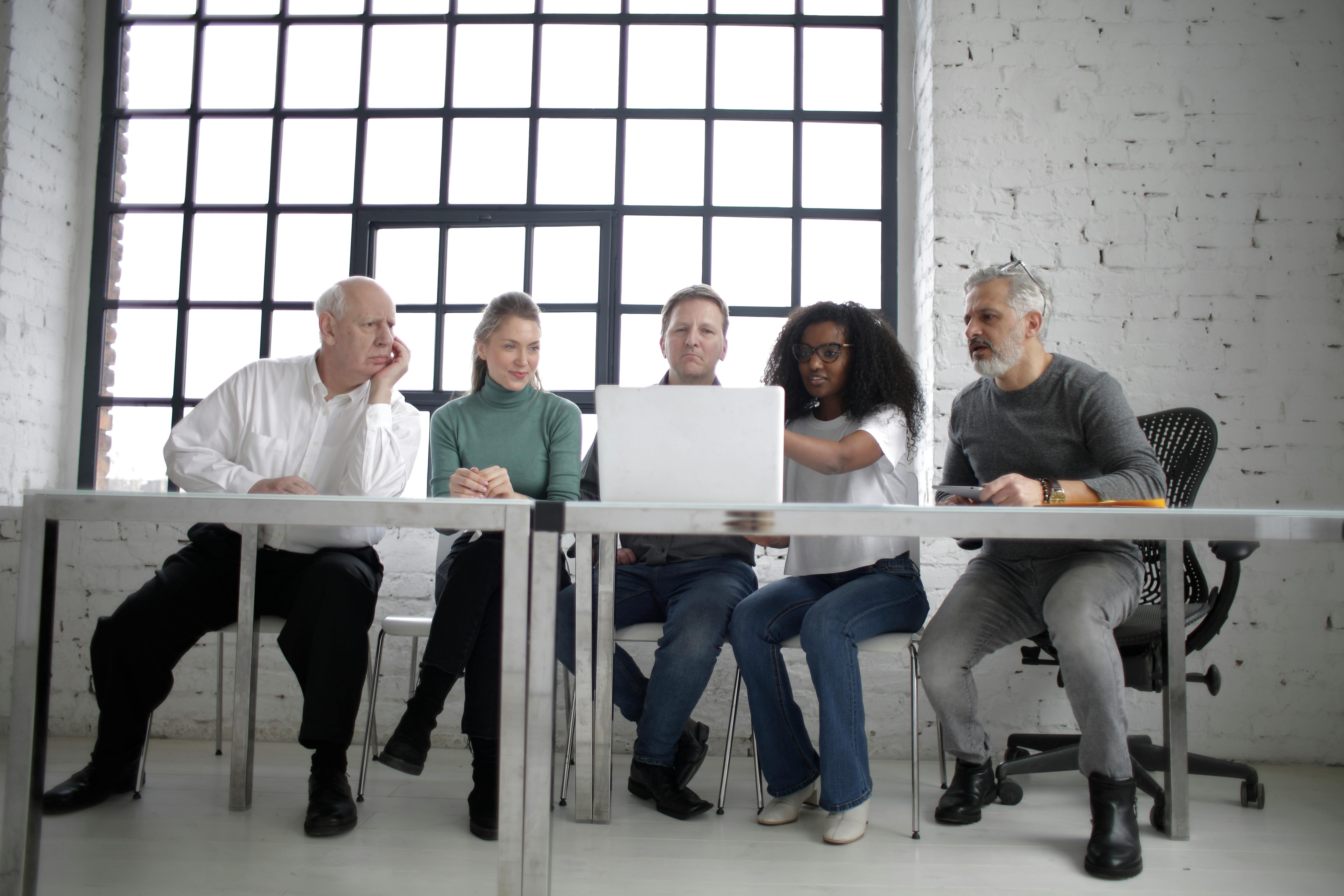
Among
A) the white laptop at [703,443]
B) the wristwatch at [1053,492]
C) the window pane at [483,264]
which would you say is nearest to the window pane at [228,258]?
the window pane at [483,264]

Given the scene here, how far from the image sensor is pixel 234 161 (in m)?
3.32

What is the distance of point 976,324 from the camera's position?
2.23 meters

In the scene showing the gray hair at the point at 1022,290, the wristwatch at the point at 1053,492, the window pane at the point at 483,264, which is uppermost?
the window pane at the point at 483,264

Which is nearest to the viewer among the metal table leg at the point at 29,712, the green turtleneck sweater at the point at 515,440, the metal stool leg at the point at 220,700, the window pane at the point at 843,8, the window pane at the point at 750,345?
the metal table leg at the point at 29,712

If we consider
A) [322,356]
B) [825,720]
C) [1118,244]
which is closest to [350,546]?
[322,356]

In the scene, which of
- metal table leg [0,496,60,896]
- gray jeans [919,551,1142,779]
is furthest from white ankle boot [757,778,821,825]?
metal table leg [0,496,60,896]

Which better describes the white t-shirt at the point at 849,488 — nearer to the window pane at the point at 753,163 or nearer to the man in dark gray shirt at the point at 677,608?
the man in dark gray shirt at the point at 677,608

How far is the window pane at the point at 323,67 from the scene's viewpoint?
3318mm

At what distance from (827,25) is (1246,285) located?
5.37 feet

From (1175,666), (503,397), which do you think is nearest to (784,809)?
(1175,666)

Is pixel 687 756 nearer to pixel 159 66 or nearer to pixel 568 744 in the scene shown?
pixel 568 744

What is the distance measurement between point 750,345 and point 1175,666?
1.72 metres

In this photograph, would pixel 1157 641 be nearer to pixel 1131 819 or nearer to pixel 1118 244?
pixel 1131 819

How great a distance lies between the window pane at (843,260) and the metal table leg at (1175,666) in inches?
60.6
